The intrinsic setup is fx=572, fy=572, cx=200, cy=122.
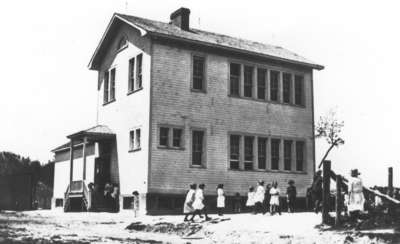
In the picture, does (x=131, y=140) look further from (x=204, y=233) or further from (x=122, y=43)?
(x=204, y=233)

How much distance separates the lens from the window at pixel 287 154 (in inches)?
1259

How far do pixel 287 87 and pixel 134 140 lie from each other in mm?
9747

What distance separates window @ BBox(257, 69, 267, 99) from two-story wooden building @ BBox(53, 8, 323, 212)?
0.06 metres

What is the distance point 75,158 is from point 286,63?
14.3 metres

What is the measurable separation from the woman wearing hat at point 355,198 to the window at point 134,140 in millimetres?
13848

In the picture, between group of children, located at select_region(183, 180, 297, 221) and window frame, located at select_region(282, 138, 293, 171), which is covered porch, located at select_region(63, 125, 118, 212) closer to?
group of children, located at select_region(183, 180, 297, 221)

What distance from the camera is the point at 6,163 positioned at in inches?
2463

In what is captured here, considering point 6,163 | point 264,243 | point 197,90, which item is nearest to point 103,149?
point 197,90

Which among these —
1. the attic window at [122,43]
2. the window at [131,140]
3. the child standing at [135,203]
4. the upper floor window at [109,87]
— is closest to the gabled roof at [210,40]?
the attic window at [122,43]

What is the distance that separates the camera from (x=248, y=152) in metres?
30.7

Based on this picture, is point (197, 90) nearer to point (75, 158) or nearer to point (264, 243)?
point (75, 158)

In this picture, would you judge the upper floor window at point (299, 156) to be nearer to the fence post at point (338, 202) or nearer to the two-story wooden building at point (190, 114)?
the two-story wooden building at point (190, 114)

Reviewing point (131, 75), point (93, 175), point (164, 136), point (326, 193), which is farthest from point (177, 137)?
point (326, 193)

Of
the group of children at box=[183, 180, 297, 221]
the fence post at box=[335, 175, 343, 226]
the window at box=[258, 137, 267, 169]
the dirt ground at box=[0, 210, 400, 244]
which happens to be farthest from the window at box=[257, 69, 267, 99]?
the fence post at box=[335, 175, 343, 226]
